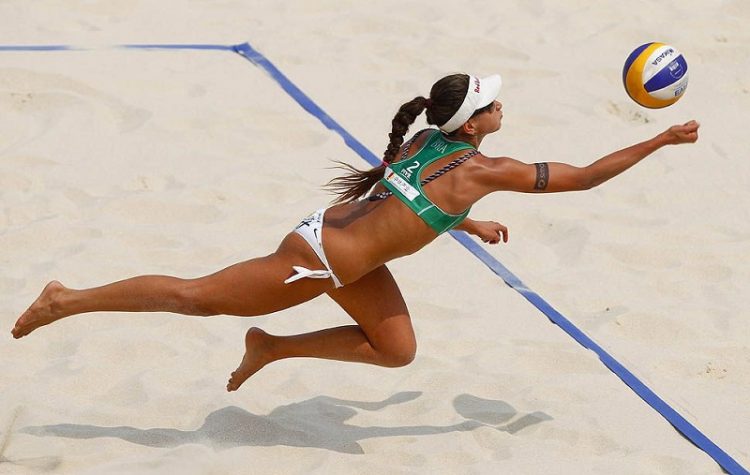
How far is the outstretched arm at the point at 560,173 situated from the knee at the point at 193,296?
39.5 inches

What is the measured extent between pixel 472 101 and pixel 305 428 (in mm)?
1329

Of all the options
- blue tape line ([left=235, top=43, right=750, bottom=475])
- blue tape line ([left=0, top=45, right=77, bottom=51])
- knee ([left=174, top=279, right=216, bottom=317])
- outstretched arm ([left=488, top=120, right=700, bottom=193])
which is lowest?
blue tape line ([left=0, top=45, right=77, bottom=51])

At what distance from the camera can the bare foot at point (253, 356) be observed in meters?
4.24

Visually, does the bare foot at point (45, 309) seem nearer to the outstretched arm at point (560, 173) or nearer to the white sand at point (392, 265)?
the white sand at point (392, 265)

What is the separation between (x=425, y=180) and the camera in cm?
389

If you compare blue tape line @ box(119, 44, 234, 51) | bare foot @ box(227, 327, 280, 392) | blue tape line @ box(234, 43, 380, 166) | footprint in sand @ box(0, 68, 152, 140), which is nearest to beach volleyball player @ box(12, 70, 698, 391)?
bare foot @ box(227, 327, 280, 392)

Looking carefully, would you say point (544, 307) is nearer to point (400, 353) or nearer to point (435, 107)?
point (400, 353)

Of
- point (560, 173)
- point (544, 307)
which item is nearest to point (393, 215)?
point (560, 173)

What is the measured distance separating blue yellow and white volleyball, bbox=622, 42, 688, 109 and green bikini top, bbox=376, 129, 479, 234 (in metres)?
0.74

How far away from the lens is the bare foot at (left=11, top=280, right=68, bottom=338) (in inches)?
159

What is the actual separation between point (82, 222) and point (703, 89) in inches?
152

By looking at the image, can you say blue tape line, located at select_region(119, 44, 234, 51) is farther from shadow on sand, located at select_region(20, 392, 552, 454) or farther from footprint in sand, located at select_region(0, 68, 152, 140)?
shadow on sand, located at select_region(20, 392, 552, 454)

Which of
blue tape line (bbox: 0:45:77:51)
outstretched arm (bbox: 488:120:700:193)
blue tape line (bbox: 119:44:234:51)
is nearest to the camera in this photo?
outstretched arm (bbox: 488:120:700:193)

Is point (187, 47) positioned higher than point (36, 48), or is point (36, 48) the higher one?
point (187, 47)
